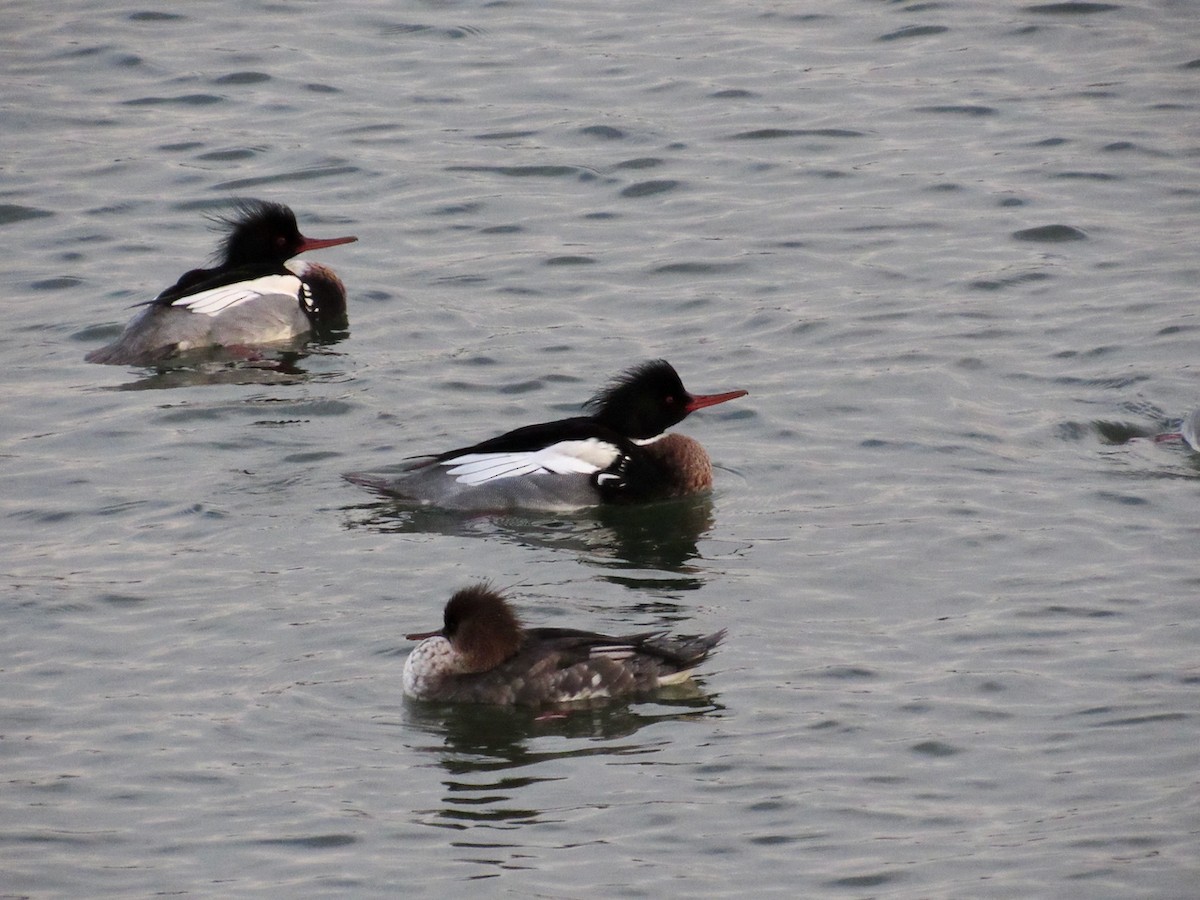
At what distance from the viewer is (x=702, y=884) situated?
23.3ft

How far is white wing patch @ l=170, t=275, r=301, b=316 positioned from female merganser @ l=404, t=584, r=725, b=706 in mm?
5976

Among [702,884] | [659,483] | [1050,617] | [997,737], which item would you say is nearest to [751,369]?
[659,483]

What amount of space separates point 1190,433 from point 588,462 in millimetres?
3665

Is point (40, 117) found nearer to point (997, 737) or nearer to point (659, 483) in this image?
point (659, 483)

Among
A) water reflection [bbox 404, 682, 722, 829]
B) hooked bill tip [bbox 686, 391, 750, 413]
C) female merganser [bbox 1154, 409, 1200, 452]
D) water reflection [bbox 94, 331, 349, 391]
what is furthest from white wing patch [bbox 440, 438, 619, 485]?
female merganser [bbox 1154, 409, 1200, 452]

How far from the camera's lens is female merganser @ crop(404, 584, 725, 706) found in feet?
28.3

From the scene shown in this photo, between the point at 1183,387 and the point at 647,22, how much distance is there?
32.6 ft

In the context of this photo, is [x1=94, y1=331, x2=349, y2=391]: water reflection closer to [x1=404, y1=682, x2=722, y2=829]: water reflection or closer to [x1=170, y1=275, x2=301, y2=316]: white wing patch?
[x1=170, y1=275, x2=301, y2=316]: white wing patch

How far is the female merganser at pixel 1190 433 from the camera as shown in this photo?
11461 millimetres

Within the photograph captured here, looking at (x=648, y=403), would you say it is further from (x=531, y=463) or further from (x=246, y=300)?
(x=246, y=300)

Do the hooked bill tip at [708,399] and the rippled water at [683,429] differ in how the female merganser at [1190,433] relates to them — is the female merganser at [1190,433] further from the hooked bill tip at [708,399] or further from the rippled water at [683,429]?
the hooked bill tip at [708,399]

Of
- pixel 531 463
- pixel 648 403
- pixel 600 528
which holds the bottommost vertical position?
pixel 600 528

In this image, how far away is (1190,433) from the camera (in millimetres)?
11531

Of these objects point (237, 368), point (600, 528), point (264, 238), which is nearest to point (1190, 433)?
point (600, 528)
